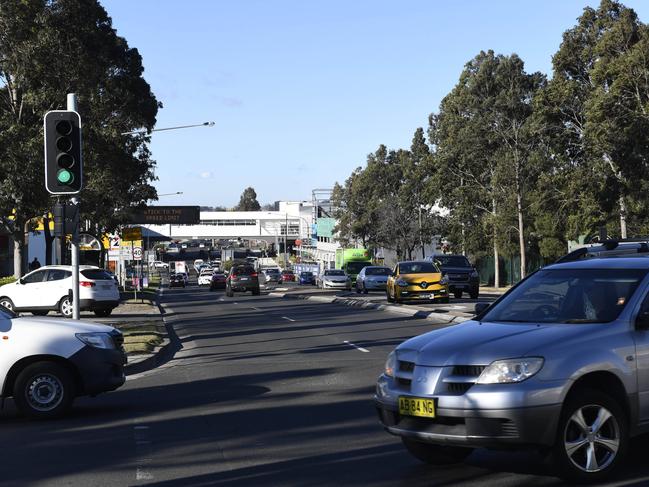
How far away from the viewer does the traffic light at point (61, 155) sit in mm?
15148

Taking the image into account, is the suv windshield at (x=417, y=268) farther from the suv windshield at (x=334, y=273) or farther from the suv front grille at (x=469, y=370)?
the suv front grille at (x=469, y=370)

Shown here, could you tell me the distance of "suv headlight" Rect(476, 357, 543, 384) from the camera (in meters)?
6.73

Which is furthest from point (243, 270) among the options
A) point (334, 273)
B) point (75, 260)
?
point (75, 260)

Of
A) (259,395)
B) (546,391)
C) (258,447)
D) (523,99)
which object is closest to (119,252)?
(523,99)

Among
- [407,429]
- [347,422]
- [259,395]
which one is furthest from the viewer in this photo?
[259,395]

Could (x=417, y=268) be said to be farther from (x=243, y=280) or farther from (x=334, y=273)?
(x=334, y=273)

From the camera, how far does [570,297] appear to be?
313 inches

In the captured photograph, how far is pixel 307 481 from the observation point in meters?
7.65

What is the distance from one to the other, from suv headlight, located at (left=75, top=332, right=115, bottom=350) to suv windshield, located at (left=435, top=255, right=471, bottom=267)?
29.5 m

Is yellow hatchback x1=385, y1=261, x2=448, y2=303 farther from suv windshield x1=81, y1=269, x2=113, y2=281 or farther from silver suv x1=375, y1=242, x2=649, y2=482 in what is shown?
silver suv x1=375, y1=242, x2=649, y2=482

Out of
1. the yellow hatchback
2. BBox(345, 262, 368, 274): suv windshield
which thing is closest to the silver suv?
the yellow hatchback

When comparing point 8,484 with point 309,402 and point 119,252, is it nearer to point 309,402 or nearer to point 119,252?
point 309,402

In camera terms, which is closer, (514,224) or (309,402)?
(309,402)

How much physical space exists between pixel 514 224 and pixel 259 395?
165 feet
